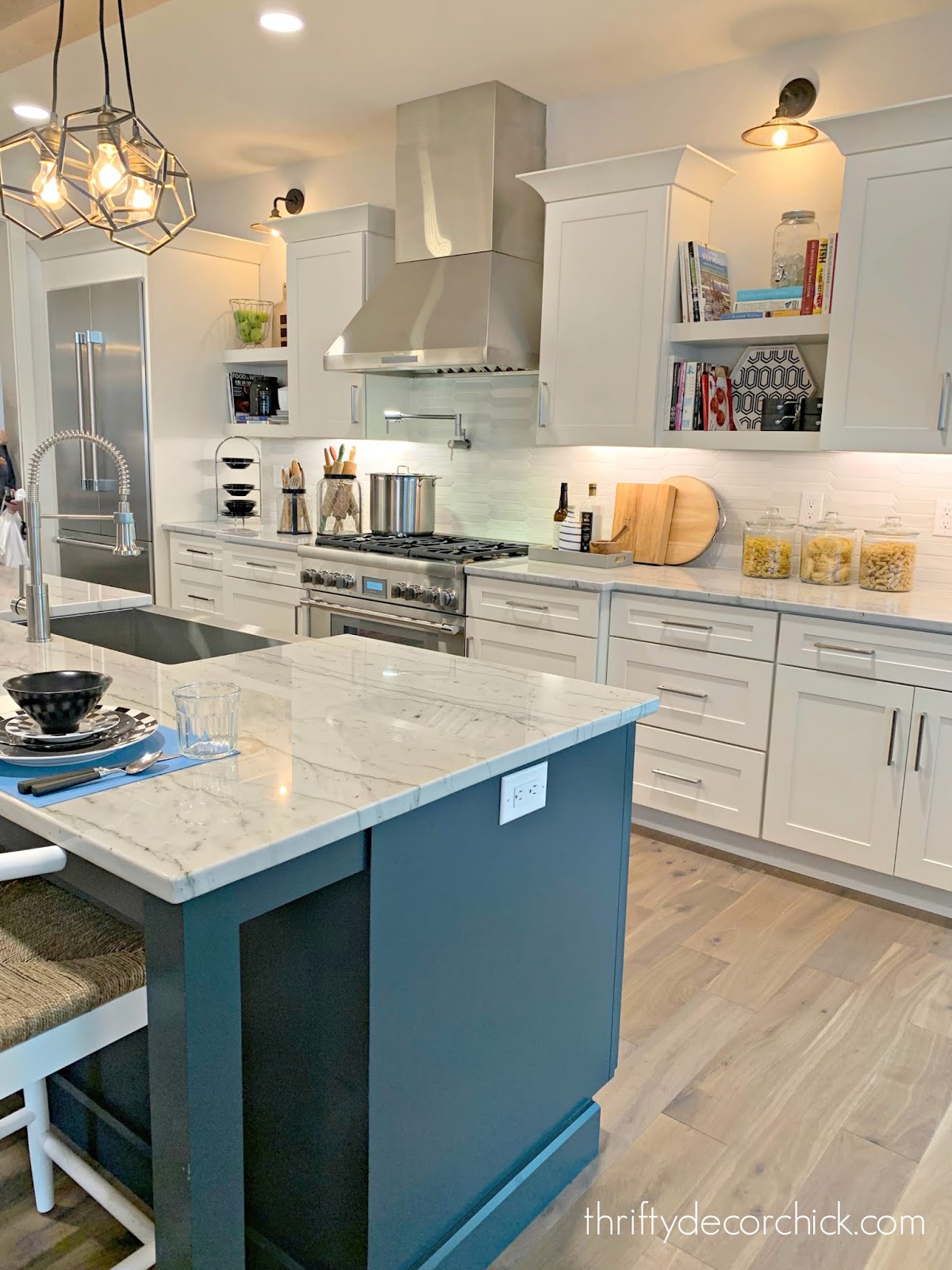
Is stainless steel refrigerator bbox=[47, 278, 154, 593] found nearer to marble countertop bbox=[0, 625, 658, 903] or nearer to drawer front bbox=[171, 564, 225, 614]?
drawer front bbox=[171, 564, 225, 614]

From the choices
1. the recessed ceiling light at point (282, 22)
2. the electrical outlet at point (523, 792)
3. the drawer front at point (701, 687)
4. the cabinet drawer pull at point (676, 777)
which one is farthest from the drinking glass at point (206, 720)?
the recessed ceiling light at point (282, 22)

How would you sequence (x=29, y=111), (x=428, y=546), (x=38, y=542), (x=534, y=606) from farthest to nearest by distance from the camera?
1. (x=29, y=111)
2. (x=428, y=546)
3. (x=534, y=606)
4. (x=38, y=542)

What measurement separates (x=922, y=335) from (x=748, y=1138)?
2.43 meters

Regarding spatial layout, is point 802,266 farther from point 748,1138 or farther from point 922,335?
point 748,1138

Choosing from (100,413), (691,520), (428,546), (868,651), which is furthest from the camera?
(100,413)

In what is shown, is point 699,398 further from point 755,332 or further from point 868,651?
point 868,651

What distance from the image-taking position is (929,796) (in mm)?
3012

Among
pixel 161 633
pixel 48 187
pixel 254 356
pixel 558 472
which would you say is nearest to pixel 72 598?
pixel 161 633

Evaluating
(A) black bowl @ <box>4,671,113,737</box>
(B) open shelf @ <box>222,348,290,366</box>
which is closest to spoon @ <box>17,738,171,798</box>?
(A) black bowl @ <box>4,671,113,737</box>

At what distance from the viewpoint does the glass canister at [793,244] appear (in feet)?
11.7

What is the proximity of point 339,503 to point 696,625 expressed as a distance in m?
2.22

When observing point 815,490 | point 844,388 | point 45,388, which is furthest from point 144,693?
point 45,388

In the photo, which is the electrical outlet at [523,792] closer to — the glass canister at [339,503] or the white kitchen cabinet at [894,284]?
the white kitchen cabinet at [894,284]

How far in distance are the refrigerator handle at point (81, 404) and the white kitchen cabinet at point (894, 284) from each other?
4.09 m
